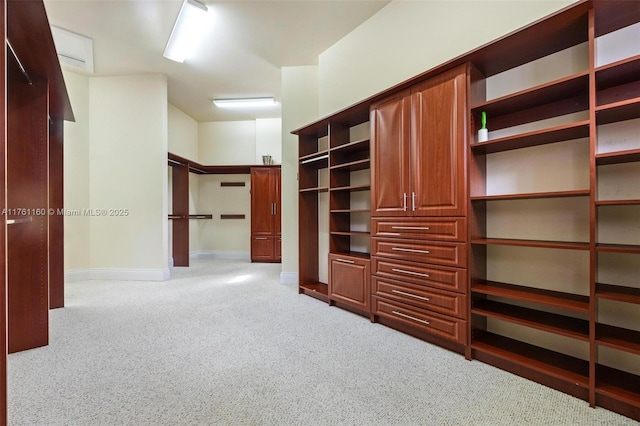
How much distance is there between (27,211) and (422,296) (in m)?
3.30

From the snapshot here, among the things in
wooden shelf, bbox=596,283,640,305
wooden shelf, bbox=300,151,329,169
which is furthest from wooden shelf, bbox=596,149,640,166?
wooden shelf, bbox=300,151,329,169

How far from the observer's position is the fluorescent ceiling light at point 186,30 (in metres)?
3.29

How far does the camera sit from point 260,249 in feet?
22.6

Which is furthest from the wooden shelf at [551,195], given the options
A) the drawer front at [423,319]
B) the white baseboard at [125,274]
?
the white baseboard at [125,274]

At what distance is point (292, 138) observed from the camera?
4699mm

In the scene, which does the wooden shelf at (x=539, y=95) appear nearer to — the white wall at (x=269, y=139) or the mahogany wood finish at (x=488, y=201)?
the mahogany wood finish at (x=488, y=201)

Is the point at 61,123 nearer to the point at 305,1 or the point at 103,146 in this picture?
the point at 103,146

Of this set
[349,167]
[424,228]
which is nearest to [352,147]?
[349,167]

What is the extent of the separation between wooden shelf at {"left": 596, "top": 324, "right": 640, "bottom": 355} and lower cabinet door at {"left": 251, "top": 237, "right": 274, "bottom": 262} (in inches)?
227

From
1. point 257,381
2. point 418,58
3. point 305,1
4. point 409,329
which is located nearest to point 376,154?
point 418,58

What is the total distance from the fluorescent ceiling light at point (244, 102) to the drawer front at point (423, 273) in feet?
14.8

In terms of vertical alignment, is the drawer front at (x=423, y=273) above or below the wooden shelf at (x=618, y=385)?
above

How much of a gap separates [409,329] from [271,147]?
18.5 feet

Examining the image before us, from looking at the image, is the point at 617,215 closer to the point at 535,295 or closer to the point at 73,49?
the point at 535,295
